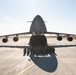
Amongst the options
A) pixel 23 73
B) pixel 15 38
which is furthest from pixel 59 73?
pixel 15 38

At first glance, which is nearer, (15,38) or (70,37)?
(70,37)

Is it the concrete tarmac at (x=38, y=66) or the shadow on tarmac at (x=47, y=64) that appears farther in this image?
the shadow on tarmac at (x=47, y=64)

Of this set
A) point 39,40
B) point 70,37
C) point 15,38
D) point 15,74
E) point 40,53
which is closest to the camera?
point 15,74

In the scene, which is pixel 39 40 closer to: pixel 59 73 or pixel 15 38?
pixel 15 38

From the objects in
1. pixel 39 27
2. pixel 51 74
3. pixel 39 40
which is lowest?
pixel 51 74

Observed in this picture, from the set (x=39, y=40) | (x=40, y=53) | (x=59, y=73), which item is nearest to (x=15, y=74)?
(x=59, y=73)

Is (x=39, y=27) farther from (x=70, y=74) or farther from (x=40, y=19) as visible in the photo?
(x=70, y=74)

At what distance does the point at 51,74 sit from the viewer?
1345 cm

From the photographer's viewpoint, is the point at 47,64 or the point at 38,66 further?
the point at 47,64

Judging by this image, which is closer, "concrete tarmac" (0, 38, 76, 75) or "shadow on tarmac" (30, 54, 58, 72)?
"concrete tarmac" (0, 38, 76, 75)

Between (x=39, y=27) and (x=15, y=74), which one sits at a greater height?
(x=39, y=27)

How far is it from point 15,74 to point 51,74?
10.2 feet

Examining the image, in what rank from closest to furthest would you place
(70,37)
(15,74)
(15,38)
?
(15,74)
(70,37)
(15,38)

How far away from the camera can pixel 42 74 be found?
13.4 metres
